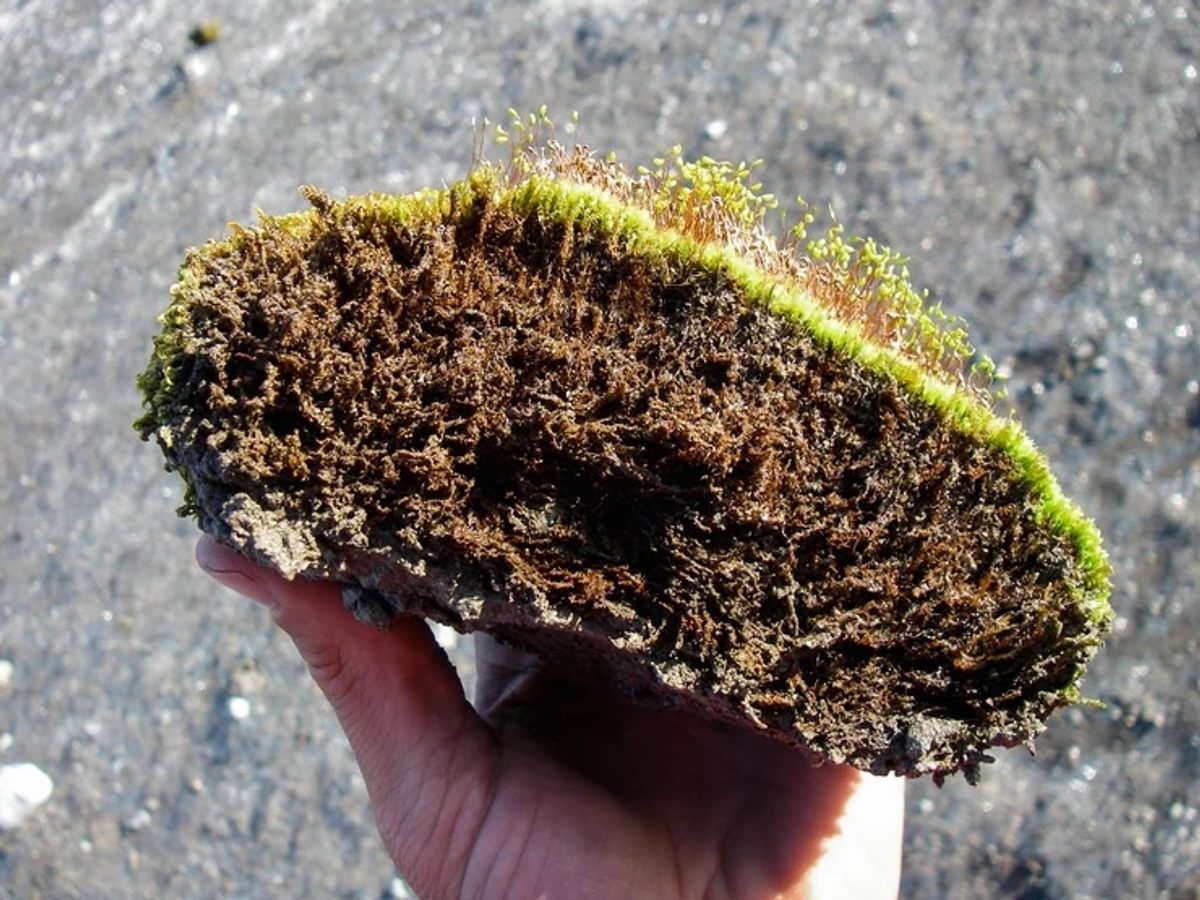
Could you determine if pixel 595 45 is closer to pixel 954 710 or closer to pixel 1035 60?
pixel 1035 60

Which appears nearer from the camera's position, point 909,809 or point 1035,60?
point 909,809

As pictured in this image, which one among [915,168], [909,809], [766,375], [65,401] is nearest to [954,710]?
[766,375]

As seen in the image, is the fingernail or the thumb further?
the thumb

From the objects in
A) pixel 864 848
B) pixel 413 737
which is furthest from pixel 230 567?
pixel 864 848

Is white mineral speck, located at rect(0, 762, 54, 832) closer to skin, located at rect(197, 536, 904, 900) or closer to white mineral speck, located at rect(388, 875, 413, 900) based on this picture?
white mineral speck, located at rect(388, 875, 413, 900)

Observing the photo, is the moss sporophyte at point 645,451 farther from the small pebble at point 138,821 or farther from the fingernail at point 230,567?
the small pebble at point 138,821

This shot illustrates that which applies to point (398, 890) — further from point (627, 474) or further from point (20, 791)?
point (627, 474)

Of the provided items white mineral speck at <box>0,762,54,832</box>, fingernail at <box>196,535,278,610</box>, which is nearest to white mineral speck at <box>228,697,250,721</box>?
white mineral speck at <box>0,762,54,832</box>
